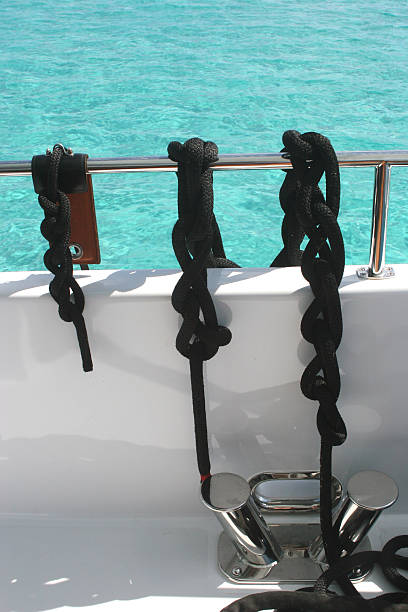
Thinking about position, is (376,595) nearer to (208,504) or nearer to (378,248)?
(208,504)

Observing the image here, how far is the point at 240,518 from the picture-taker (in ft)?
3.11

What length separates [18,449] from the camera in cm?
106

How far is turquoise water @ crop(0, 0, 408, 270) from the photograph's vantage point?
9.86 feet

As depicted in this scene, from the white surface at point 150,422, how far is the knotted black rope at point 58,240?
0.05 meters

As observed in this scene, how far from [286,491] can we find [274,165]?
564mm

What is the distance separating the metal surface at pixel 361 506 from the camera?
0.92 m

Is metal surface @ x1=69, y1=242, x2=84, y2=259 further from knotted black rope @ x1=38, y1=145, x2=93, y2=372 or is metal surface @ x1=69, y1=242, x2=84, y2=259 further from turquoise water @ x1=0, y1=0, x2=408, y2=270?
turquoise water @ x1=0, y1=0, x2=408, y2=270

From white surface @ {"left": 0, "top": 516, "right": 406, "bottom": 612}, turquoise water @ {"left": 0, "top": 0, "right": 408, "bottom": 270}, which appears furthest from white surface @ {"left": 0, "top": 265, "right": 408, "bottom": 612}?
turquoise water @ {"left": 0, "top": 0, "right": 408, "bottom": 270}

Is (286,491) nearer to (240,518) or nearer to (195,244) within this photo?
(240,518)

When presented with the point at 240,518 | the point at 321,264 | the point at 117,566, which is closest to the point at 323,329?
the point at 321,264

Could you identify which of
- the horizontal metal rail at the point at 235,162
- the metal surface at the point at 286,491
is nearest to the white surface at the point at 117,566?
the metal surface at the point at 286,491

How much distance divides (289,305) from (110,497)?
0.50m

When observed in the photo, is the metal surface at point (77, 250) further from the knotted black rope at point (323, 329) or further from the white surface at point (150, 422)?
the knotted black rope at point (323, 329)

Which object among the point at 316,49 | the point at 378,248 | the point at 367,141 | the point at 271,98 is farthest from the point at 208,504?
the point at 316,49
